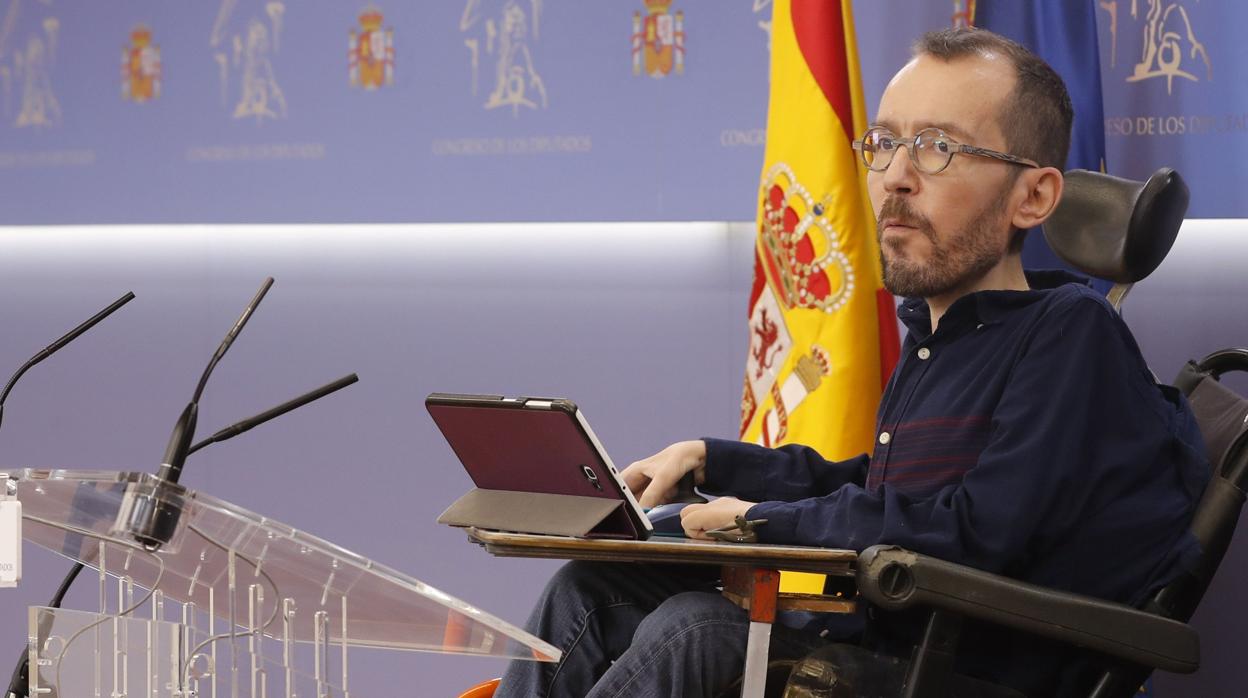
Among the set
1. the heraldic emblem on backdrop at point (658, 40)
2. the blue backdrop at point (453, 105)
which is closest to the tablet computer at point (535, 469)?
the blue backdrop at point (453, 105)

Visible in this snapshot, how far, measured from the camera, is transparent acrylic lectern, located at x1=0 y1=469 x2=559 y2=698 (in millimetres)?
1404

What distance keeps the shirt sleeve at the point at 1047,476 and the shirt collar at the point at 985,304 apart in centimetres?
9

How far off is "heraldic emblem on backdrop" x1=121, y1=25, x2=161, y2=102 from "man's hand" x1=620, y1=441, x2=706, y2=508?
250 centimetres

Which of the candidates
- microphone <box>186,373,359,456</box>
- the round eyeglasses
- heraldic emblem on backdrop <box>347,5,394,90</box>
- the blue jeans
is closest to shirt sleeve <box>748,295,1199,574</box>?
the blue jeans

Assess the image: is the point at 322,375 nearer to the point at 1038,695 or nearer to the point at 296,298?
the point at 296,298

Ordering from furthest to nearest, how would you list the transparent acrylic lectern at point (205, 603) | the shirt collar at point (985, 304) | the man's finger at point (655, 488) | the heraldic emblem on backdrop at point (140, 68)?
the heraldic emblem on backdrop at point (140, 68), the man's finger at point (655, 488), the shirt collar at point (985, 304), the transparent acrylic lectern at point (205, 603)

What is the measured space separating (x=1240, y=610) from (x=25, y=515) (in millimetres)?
2362

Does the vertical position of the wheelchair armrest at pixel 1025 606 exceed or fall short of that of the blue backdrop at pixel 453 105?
it falls short

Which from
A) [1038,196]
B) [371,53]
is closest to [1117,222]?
[1038,196]

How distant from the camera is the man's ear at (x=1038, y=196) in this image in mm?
2088

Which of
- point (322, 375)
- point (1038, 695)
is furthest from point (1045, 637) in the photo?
point (322, 375)

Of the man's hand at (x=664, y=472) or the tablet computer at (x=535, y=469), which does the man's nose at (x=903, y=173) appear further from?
the tablet computer at (x=535, y=469)

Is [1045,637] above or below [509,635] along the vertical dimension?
below

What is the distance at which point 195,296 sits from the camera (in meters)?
4.34
